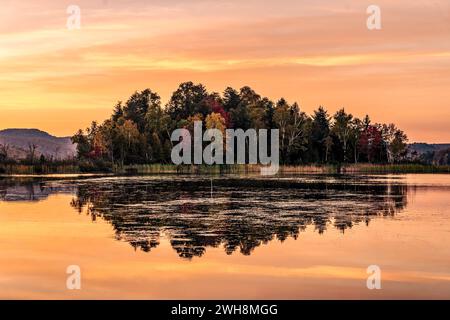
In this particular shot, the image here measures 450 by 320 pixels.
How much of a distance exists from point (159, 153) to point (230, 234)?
88.9m

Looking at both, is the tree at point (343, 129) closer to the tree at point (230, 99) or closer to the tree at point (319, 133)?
the tree at point (319, 133)

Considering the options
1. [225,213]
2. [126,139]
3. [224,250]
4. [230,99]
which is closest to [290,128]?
[230,99]

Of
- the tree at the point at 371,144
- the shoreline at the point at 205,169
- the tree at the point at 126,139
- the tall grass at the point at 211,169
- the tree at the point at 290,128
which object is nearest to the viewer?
the shoreline at the point at 205,169

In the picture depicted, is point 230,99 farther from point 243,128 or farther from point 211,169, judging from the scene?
point 211,169

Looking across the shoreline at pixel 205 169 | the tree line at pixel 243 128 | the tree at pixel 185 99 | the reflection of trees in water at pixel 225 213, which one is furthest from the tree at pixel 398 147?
the reflection of trees in water at pixel 225 213

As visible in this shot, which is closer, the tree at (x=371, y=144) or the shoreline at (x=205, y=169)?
the shoreline at (x=205, y=169)

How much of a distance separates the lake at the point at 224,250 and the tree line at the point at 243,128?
246 feet

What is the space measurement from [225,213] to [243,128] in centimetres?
9511

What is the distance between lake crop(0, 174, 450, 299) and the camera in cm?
1627

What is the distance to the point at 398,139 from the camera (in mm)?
135375

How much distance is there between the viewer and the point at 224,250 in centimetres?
2097

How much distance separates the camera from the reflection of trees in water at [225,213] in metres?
23.4
